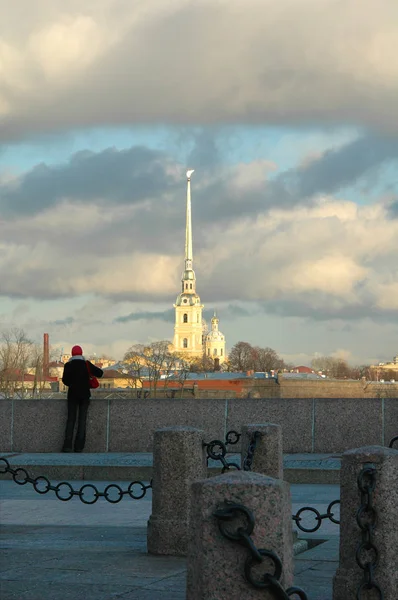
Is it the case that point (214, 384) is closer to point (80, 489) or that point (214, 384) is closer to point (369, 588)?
point (80, 489)

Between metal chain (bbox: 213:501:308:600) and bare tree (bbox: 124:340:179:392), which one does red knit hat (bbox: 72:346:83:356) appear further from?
bare tree (bbox: 124:340:179:392)

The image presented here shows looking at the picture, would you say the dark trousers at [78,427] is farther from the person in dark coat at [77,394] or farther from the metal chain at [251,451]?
the metal chain at [251,451]

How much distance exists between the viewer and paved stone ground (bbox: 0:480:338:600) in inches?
257

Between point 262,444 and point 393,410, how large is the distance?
25.6ft

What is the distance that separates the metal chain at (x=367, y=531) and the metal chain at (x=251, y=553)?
1300 millimetres

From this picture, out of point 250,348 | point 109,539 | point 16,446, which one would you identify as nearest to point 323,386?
point 250,348

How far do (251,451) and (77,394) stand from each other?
830 cm

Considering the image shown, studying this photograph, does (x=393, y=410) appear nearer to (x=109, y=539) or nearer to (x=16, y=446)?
(x=16, y=446)

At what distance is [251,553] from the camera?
4.41 m

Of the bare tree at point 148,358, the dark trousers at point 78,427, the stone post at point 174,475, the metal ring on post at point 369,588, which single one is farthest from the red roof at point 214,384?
the metal ring on post at point 369,588

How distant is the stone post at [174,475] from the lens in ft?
27.1

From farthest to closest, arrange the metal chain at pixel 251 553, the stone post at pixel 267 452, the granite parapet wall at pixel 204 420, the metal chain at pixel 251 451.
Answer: the granite parapet wall at pixel 204 420 → the stone post at pixel 267 452 → the metal chain at pixel 251 451 → the metal chain at pixel 251 553

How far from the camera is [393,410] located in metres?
16.3

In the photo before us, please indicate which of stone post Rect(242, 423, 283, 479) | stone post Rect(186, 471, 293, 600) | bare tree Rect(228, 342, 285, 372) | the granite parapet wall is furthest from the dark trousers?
bare tree Rect(228, 342, 285, 372)
